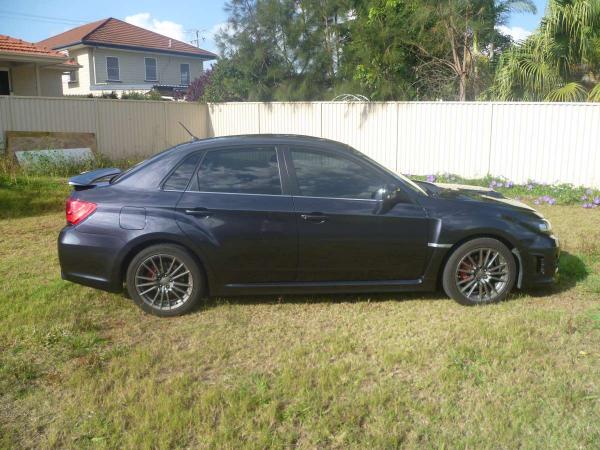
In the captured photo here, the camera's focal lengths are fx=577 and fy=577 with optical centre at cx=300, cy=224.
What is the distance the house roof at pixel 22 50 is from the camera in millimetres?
17297

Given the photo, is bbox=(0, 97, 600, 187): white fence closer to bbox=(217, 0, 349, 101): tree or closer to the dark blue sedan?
bbox=(217, 0, 349, 101): tree

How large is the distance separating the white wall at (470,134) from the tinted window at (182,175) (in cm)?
907

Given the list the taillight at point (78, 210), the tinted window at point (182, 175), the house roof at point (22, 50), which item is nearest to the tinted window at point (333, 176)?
the tinted window at point (182, 175)

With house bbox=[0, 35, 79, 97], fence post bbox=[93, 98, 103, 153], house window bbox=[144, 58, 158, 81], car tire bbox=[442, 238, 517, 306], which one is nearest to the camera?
car tire bbox=[442, 238, 517, 306]

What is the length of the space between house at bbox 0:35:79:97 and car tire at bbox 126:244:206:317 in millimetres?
15090

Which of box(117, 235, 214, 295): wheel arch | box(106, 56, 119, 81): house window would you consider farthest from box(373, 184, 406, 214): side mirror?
box(106, 56, 119, 81): house window

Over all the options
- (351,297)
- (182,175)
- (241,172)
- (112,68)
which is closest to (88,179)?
(182,175)

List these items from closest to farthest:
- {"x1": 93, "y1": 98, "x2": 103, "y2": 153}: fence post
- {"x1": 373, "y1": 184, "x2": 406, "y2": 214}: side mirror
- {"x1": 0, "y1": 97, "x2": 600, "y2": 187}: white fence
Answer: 1. {"x1": 373, "y1": 184, "x2": 406, "y2": 214}: side mirror
2. {"x1": 0, "y1": 97, "x2": 600, "y2": 187}: white fence
3. {"x1": 93, "y1": 98, "x2": 103, "y2": 153}: fence post

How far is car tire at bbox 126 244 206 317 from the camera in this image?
4.96 metres

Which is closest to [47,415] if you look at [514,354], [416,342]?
[416,342]

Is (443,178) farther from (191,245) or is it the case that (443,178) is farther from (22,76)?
(22,76)

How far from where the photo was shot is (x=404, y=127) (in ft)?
45.5

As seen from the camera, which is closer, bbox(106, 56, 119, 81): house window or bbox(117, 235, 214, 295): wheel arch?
bbox(117, 235, 214, 295): wheel arch

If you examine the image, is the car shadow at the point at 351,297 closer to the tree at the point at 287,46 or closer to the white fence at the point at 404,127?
the white fence at the point at 404,127
